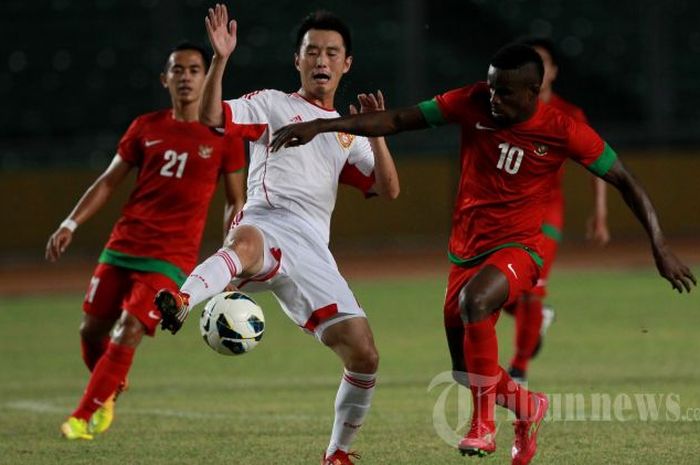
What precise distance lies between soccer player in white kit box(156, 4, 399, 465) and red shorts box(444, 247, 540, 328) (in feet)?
1.58

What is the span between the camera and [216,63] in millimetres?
6559

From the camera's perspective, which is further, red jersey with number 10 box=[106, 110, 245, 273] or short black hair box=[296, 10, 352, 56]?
red jersey with number 10 box=[106, 110, 245, 273]

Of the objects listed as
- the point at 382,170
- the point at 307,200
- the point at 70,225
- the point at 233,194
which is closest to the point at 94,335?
the point at 70,225

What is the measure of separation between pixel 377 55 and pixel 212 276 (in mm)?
22002

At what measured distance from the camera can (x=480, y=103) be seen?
6.84 m

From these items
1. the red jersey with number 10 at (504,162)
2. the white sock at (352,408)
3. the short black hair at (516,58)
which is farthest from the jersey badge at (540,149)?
the white sock at (352,408)

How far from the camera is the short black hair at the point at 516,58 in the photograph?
21.9 feet

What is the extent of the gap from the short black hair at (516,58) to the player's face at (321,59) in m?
0.96

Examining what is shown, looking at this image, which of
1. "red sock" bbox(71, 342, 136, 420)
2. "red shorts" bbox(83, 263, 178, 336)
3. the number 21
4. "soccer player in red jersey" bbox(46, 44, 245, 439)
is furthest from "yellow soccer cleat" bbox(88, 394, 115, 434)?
the number 21

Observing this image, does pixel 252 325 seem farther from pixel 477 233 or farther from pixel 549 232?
pixel 549 232

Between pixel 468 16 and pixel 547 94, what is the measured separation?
18.2 m

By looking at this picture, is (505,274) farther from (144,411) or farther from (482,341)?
(144,411)

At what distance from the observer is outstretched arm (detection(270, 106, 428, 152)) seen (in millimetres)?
6441

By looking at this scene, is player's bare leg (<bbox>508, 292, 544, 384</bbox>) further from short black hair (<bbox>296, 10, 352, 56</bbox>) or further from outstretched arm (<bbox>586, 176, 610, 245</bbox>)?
short black hair (<bbox>296, 10, 352, 56</bbox>)
